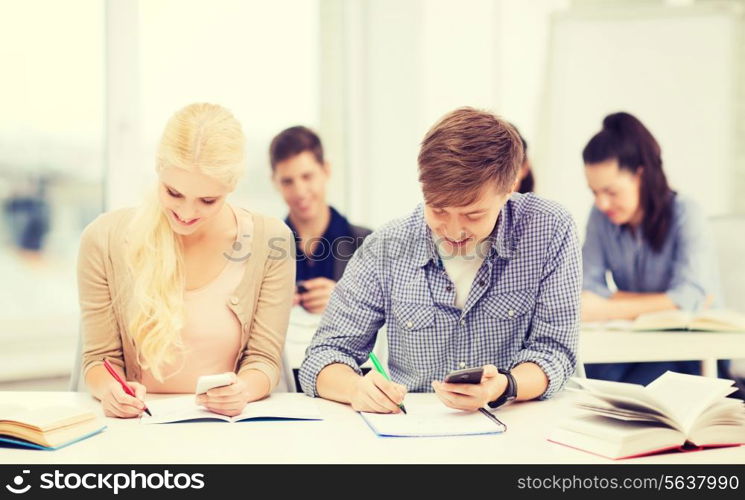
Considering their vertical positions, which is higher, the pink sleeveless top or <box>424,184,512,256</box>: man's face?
<box>424,184,512,256</box>: man's face

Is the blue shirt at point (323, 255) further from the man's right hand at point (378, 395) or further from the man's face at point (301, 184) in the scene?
the man's right hand at point (378, 395)

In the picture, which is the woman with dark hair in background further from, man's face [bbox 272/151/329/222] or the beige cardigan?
the beige cardigan

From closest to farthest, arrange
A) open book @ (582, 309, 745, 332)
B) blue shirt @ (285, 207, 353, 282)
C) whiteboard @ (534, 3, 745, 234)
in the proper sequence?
open book @ (582, 309, 745, 332) → blue shirt @ (285, 207, 353, 282) → whiteboard @ (534, 3, 745, 234)

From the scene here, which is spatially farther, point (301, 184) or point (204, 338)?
point (301, 184)

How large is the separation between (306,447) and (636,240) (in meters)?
2.08

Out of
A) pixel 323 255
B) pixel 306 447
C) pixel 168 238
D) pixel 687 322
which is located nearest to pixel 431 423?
pixel 306 447

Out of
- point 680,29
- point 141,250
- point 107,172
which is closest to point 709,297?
point 680,29

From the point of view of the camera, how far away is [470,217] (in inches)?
69.4

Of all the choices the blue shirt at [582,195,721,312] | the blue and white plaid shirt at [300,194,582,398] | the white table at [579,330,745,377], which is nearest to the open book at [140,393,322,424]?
the blue and white plaid shirt at [300,194,582,398]

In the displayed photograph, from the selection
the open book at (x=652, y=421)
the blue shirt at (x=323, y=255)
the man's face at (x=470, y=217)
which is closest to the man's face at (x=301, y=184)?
the blue shirt at (x=323, y=255)

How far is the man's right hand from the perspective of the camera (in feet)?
5.42

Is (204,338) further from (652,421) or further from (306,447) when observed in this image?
(652,421)

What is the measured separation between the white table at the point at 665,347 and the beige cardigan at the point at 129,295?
38.4 inches

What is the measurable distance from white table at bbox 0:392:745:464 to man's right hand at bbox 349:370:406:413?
0.05 m
